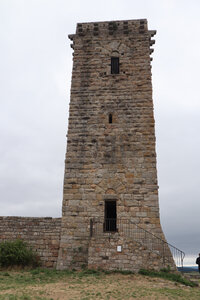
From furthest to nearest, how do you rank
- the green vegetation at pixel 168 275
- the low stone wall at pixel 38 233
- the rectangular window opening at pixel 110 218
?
the rectangular window opening at pixel 110 218, the low stone wall at pixel 38 233, the green vegetation at pixel 168 275

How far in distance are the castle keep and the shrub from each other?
509 mm

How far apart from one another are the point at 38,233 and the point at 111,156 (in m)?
4.64

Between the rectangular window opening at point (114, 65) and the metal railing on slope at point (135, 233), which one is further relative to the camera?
the rectangular window opening at point (114, 65)

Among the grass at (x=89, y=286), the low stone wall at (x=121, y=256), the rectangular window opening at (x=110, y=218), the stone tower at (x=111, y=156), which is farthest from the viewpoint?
the rectangular window opening at (x=110, y=218)

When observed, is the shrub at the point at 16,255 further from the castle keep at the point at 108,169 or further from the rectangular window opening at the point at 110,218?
the rectangular window opening at the point at 110,218

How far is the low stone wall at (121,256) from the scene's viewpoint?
9.99 meters

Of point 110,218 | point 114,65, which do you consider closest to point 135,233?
point 110,218

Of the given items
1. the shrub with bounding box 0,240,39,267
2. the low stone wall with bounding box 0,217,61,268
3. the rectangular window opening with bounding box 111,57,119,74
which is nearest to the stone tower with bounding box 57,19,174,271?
the rectangular window opening with bounding box 111,57,119,74

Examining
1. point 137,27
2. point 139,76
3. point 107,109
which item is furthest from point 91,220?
point 137,27

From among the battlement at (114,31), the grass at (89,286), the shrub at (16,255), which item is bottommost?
the grass at (89,286)

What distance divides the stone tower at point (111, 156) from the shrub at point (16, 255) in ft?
3.95

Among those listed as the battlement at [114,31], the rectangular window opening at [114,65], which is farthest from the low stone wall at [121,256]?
the battlement at [114,31]

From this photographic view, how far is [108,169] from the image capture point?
40.8 ft

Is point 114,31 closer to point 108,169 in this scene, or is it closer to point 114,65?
point 114,65
